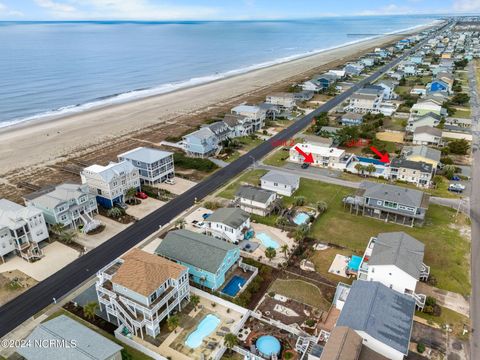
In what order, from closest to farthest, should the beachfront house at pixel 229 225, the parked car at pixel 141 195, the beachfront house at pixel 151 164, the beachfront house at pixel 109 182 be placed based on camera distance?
the beachfront house at pixel 229 225
the beachfront house at pixel 109 182
the parked car at pixel 141 195
the beachfront house at pixel 151 164

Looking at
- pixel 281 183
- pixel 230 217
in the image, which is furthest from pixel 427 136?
pixel 230 217

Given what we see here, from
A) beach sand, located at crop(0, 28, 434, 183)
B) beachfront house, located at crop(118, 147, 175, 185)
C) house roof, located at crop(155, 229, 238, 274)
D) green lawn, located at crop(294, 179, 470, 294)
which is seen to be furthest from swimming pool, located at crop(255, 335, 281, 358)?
beach sand, located at crop(0, 28, 434, 183)

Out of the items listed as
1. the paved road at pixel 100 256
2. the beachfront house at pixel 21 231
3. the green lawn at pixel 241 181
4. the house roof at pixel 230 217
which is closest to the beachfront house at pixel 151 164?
the paved road at pixel 100 256

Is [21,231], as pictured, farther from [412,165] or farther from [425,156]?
[425,156]

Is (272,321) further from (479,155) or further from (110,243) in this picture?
(479,155)

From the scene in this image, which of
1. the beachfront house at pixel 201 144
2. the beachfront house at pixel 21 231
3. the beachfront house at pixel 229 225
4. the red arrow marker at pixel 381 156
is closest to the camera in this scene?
the beachfront house at pixel 21 231

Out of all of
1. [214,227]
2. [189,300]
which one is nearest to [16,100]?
[214,227]

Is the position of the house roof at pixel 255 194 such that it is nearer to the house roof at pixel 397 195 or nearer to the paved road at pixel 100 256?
the paved road at pixel 100 256

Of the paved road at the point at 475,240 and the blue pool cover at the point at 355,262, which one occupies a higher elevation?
the blue pool cover at the point at 355,262
